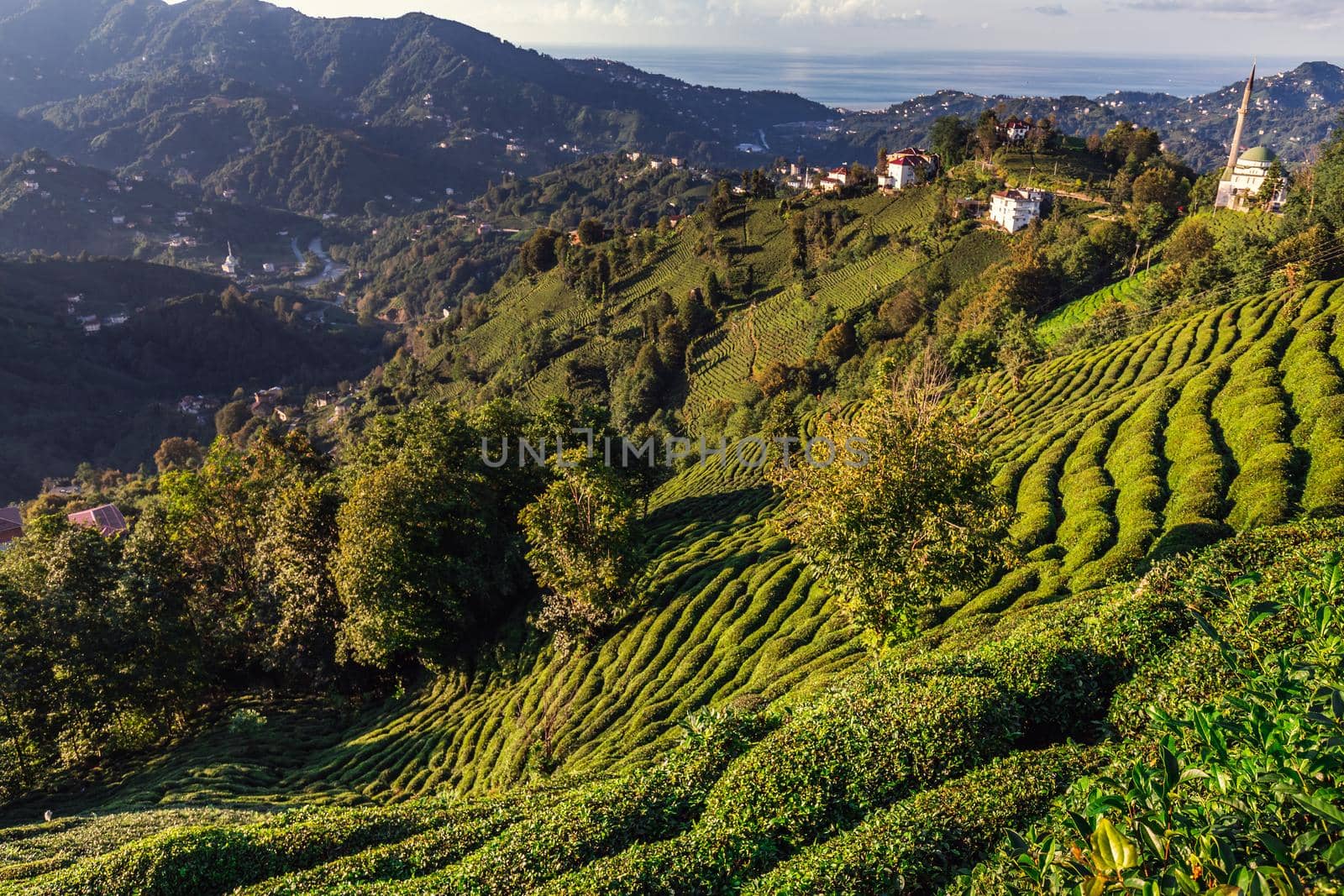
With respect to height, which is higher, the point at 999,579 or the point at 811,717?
the point at 811,717

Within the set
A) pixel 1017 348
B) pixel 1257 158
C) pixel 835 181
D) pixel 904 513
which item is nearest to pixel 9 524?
pixel 904 513

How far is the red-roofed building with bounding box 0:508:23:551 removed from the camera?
187ft

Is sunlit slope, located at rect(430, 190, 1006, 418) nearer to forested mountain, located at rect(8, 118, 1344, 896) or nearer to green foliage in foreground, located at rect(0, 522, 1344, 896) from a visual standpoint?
forested mountain, located at rect(8, 118, 1344, 896)

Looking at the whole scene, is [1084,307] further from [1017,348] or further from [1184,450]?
[1184,450]

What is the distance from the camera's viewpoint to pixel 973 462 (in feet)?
47.5

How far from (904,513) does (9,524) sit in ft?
255

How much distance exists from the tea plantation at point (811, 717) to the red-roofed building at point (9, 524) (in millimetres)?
52204

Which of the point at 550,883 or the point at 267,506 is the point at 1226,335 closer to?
the point at 550,883

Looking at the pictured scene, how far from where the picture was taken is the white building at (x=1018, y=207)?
265 ft

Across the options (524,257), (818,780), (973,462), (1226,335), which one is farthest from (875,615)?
(524,257)

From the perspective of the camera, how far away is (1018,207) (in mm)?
80625

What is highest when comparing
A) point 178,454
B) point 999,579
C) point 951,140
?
point 951,140

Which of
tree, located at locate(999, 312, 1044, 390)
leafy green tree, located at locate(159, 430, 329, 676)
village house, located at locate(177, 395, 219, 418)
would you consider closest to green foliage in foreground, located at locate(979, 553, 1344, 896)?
leafy green tree, located at locate(159, 430, 329, 676)

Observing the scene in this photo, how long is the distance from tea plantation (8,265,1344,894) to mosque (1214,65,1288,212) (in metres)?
45.0
